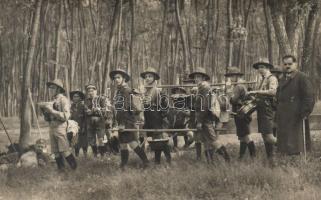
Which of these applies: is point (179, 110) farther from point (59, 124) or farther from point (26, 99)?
point (26, 99)

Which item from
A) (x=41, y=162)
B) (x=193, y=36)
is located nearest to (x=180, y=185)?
(x=41, y=162)

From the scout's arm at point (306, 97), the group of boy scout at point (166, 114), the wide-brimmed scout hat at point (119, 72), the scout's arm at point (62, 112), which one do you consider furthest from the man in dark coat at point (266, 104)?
the scout's arm at point (62, 112)

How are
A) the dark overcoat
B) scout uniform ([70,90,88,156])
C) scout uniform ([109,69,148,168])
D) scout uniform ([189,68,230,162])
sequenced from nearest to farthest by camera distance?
1. the dark overcoat
2. scout uniform ([189,68,230,162])
3. scout uniform ([109,69,148,168])
4. scout uniform ([70,90,88,156])

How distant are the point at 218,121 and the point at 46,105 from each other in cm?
322

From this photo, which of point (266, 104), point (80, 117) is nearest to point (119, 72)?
point (266, 104)

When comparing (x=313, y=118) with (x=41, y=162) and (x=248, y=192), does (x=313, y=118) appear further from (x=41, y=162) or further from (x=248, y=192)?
(x=248, y=192)

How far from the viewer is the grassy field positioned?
8164 mm

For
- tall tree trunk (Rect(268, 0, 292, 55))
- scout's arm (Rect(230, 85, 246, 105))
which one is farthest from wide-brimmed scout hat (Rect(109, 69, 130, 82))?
tall tree trunk (Rect(268, 0, 292, 55))

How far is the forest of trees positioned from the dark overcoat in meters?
7.89

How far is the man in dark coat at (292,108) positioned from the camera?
8.91m

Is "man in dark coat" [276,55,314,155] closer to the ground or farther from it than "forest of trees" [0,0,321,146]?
closer to the ground

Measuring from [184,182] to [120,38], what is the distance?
22.8 meters

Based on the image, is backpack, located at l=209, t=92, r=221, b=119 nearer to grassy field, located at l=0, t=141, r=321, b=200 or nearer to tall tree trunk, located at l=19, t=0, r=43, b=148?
grassy field, located at l=0, t=141, r=321, b=200

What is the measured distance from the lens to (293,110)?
907 centimetres
